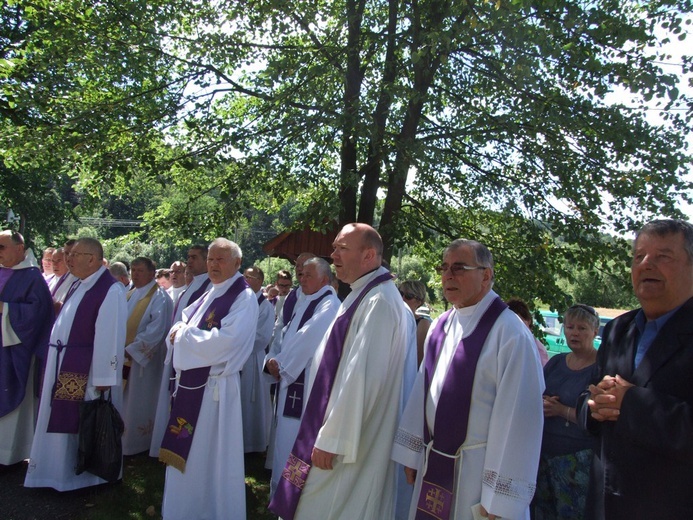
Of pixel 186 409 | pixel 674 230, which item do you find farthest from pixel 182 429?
pixel 674 230

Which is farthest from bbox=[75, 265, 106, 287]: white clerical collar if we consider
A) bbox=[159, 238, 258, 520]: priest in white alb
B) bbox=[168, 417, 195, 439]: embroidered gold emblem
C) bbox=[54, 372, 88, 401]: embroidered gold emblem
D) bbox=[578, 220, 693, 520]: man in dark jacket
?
bbox=[578, 220, 693, 520]: man in dark jacket

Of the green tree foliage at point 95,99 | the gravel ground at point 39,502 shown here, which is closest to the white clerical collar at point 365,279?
the gravel ground at point 39,502

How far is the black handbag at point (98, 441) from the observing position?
4809mm

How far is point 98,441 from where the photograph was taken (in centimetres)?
483

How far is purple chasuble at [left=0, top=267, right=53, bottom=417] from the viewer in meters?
5.46

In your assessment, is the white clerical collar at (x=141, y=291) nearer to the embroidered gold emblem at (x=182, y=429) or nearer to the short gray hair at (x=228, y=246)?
the short gray hair at (x=228, y=246)

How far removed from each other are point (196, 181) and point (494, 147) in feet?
16.1

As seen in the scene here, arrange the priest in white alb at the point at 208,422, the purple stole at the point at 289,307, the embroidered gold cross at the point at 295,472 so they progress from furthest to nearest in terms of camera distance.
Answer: the purple stole at the point at 289,307
the priest in white alb at the point at 208,422
the embroidered gold cross at the point at 295,472

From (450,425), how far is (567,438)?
1.35m

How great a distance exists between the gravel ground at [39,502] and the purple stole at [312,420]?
2.29 meters

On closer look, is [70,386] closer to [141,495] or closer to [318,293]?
[141,495]

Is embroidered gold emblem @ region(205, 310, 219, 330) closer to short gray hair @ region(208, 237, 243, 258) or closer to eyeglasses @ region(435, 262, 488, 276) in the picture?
short gray hair @ region(208, 237, 243, 258)

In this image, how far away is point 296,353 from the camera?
16.2 feet

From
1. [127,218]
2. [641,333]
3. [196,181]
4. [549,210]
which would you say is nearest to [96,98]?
[196,181]
